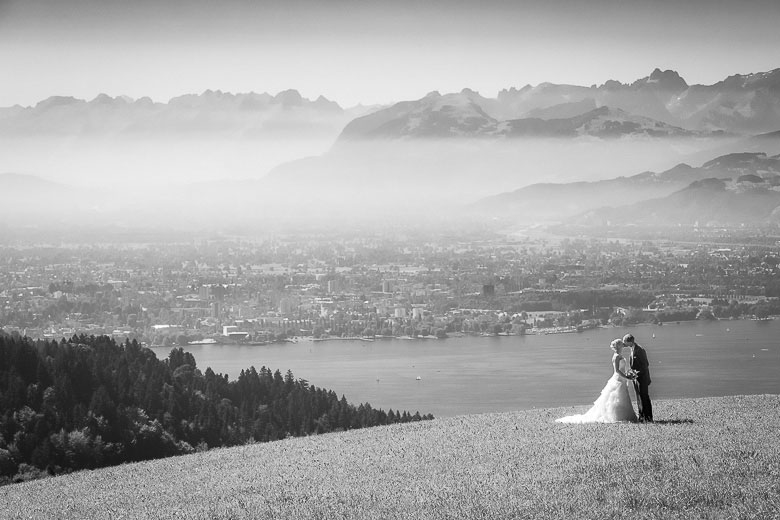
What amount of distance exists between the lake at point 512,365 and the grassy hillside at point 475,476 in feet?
56.7

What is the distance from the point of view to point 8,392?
21.5 meters

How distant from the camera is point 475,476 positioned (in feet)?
26.2

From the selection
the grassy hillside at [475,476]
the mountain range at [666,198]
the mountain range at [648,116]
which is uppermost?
the mountain range at [648,116]

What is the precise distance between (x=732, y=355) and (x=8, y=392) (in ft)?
85.8

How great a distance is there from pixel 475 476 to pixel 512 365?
1245 inches

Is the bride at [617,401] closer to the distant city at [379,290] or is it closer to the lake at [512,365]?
the lake at [512,365]

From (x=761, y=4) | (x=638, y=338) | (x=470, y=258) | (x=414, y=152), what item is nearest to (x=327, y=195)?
(x=414, y=152)

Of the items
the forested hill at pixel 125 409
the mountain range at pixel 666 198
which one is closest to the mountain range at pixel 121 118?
the mountain range at pixel 666 198

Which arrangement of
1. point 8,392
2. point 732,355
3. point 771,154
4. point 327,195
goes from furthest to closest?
point 327,195 → point 771,154 → point 732,355 → point 8,392

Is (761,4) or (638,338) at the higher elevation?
(761,4)

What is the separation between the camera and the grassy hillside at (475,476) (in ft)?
22.6

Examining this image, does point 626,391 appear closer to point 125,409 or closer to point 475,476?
point 475,476

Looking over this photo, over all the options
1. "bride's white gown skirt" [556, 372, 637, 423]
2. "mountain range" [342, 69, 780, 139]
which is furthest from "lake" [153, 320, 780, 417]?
"mountain range" [342, 69, 780, 139]

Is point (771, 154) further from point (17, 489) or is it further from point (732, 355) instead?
point (17, 489)
